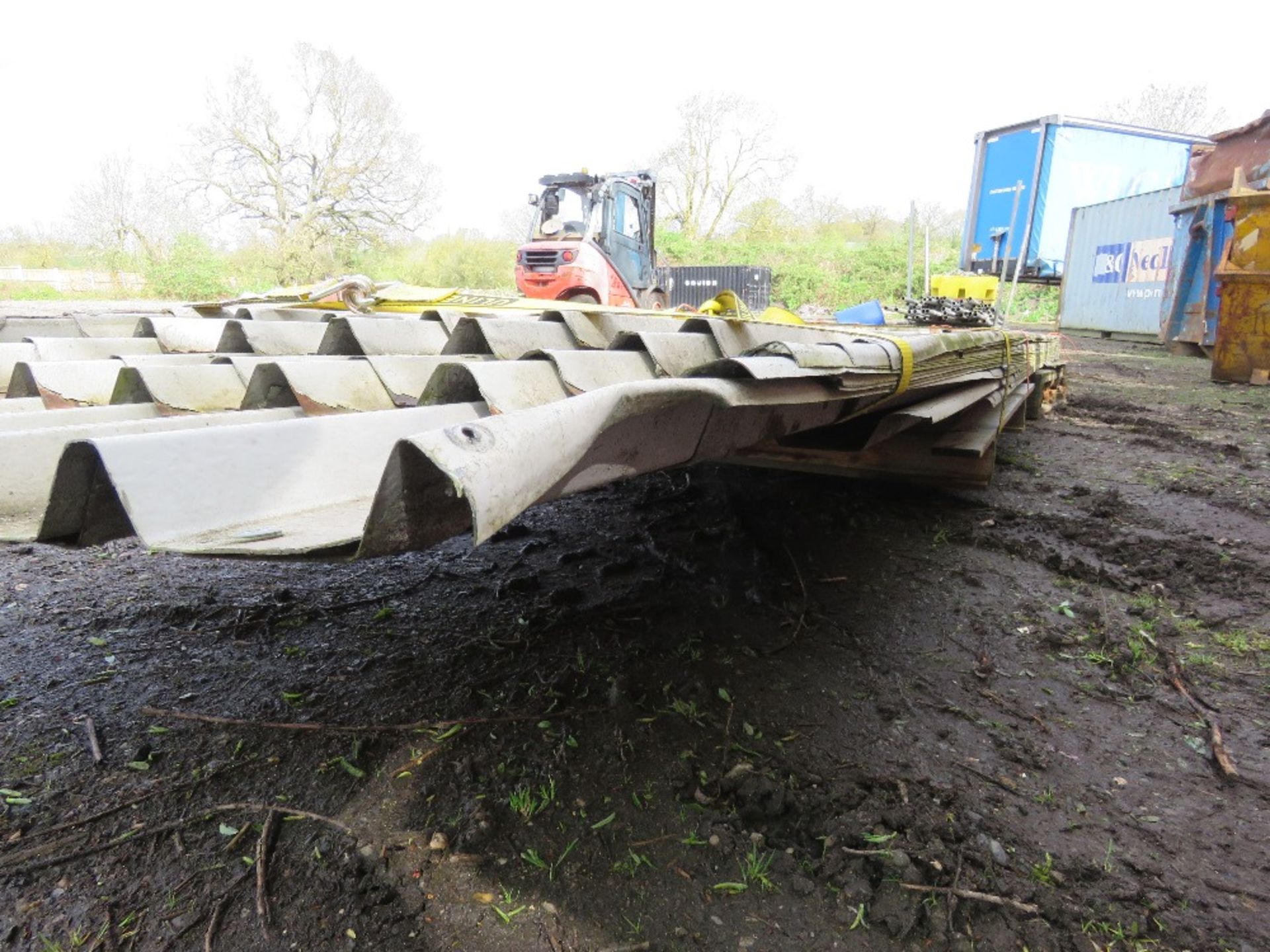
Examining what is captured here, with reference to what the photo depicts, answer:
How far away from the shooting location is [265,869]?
151cm

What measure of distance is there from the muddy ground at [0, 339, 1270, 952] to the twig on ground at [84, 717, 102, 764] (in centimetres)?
2

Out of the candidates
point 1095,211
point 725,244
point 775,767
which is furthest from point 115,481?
point 725,244

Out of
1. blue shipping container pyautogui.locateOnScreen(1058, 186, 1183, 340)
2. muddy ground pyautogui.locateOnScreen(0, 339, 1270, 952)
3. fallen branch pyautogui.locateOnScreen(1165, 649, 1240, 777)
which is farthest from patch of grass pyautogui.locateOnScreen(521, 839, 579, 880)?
blue shipping container pyautogui.locateOnScreen(1058, 186, 1183, 340)

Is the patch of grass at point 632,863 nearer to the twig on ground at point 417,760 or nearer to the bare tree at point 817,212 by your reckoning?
the twig on ground at point 417,760

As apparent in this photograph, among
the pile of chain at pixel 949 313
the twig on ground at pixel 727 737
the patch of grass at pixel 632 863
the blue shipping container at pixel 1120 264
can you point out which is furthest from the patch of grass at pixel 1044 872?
the blue shipping container at pixel 1120 264

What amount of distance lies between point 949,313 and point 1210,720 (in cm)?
436

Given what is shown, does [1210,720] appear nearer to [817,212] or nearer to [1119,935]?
[1119,935]

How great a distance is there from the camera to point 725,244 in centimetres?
2998

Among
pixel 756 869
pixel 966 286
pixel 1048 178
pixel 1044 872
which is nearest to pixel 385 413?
pixel 756 869

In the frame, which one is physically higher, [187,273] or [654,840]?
[187,273]

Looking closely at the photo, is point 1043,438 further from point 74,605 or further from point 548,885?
point 74,605

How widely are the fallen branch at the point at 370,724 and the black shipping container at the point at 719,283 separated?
20987 mm

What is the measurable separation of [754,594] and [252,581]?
7.03ft

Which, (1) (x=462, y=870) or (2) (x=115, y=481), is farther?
(1) (x=462, y=870)
